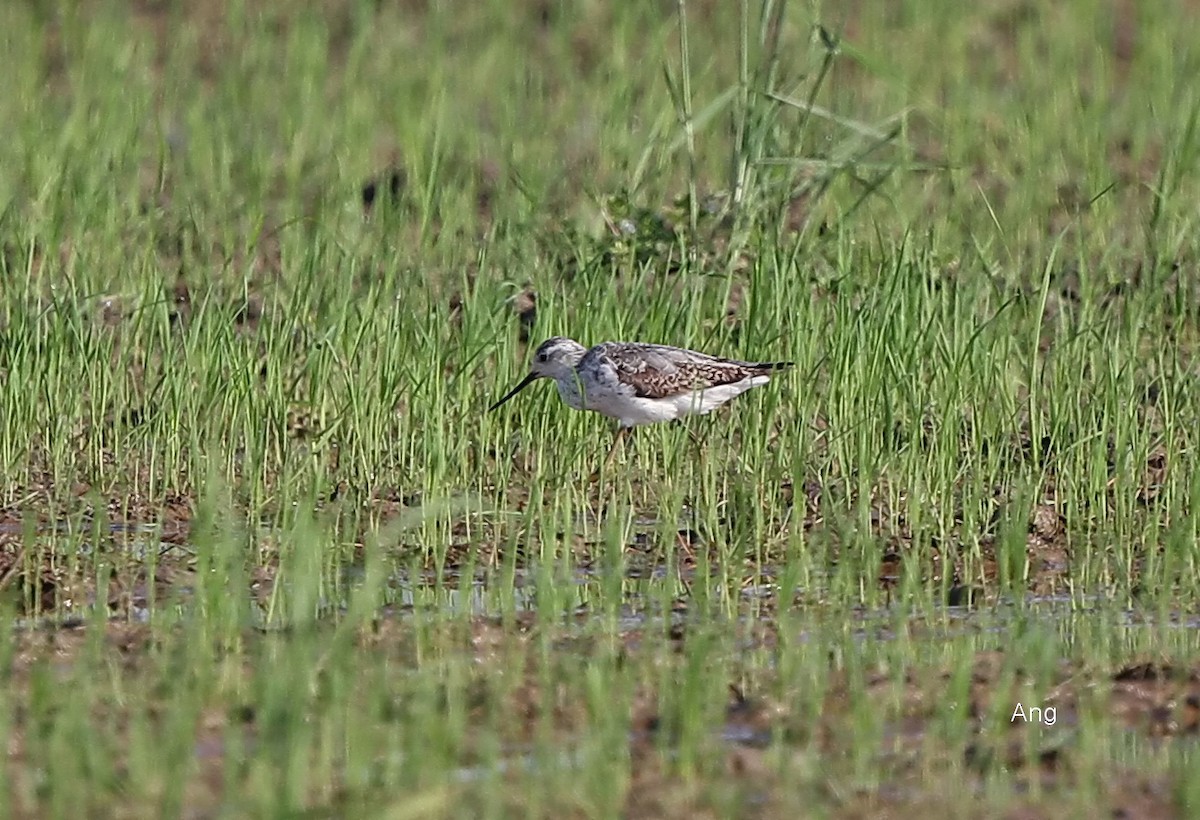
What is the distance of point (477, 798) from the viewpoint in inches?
176

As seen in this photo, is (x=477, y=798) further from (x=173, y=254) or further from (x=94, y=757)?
(x=173, y=254)

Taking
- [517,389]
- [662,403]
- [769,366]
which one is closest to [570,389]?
[517,389]

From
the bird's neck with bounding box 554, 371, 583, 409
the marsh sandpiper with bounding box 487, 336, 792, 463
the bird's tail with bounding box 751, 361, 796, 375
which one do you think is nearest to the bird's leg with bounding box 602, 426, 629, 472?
the marsh sandpiper with bounding box 487, 336, 792, 463

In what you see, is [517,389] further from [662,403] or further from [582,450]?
[662,403]

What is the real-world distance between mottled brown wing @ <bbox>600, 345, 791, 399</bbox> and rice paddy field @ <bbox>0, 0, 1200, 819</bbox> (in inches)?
4.6

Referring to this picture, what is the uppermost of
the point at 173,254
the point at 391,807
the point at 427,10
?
→ the point at 427,10

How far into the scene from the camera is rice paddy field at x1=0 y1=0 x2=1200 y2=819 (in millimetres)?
4793

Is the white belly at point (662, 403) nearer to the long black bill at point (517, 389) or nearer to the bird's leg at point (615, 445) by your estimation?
the bird's leg at point (615, 445)

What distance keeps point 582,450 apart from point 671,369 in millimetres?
381

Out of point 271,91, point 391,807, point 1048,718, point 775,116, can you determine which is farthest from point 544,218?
point 391,807

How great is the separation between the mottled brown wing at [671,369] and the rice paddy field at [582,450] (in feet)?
0.38

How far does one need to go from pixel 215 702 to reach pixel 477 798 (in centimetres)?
84

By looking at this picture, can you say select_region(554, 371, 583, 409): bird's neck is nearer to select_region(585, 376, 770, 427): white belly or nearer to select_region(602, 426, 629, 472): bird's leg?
select_region(585, 376, 770, 427): white belly

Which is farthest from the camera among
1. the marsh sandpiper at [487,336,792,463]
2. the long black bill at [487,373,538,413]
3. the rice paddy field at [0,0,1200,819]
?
the long black bill at [487,373,538,413]
